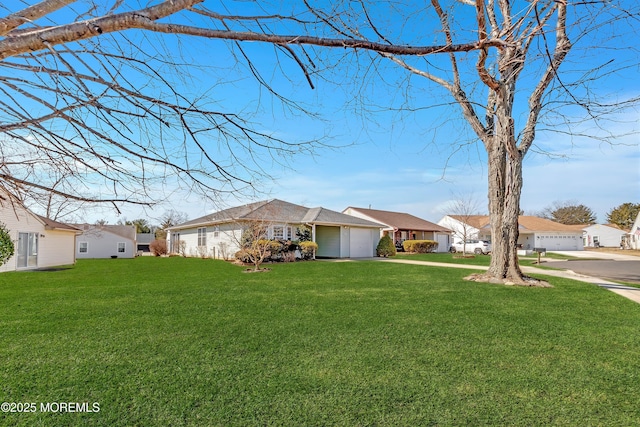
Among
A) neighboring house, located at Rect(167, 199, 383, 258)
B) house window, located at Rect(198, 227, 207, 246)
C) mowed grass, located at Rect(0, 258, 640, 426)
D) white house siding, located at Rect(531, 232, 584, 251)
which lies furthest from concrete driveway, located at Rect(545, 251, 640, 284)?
house window, located at Rect(198, 227, 207, 246)

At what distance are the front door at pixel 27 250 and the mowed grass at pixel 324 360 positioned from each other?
502 inches

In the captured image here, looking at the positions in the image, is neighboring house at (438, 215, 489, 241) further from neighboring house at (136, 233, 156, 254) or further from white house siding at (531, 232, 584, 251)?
neighboring house at (136, 233, 156, 254)

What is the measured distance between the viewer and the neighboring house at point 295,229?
22.6 meters

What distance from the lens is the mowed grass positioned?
123 inches

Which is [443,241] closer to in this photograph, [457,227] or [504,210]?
[457,227]

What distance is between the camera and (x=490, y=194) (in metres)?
11.5

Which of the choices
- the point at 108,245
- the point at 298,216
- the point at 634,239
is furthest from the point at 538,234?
the point at 108,245

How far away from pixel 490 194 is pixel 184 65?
11.0 meters

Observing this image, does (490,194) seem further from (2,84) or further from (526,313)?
(2,84)

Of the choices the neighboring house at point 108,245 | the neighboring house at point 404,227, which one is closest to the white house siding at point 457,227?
the neighboring house at point 404,227

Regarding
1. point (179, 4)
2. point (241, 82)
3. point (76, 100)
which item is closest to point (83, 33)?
point (179, 4)

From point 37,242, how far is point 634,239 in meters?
60.2

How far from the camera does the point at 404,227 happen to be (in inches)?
1345

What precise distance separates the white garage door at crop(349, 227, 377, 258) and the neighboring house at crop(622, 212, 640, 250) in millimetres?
37746
